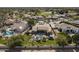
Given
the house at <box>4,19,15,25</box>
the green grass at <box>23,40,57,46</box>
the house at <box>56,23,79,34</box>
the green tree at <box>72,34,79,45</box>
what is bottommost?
the green grass at <box>23,40,57,46</box>

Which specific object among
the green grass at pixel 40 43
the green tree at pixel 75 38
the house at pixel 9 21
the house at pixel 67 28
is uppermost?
the house at pixel 9 21

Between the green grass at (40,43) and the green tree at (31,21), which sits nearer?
the green grass at (40,43)

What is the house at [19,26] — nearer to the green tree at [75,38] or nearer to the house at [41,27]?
the house at [41,27]

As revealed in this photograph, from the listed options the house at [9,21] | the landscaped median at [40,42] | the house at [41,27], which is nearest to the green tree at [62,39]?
the landscaped median at [40,42]

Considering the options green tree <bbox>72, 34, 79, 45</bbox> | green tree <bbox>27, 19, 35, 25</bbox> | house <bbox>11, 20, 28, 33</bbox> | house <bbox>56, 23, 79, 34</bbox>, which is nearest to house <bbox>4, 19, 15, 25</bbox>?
house <bbox>11, 20, 28, 33</bbox>

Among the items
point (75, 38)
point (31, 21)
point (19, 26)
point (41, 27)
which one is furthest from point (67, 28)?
point (19, 26)

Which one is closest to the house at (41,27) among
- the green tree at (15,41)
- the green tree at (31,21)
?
the green tree at (31,21)

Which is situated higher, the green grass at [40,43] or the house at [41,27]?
the house at [41,27]

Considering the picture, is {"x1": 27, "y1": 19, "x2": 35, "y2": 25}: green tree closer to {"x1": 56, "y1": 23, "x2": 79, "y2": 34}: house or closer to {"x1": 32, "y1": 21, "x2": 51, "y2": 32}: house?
{"x1": 32, "y1": 21, "x2": 51, "y2": 32}: house
